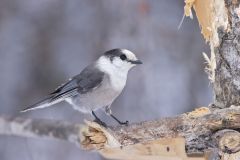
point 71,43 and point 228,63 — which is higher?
point 71,43

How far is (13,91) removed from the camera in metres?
2.71

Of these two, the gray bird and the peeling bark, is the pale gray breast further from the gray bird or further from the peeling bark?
the peeling bark

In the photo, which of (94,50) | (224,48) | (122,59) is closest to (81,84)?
(122,59)

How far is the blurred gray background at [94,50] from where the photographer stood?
271 centimetres

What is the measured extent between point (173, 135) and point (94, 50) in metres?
1.61

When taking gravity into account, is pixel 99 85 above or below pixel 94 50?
below

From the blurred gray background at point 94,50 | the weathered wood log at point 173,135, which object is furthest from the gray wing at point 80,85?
the blurred gray background at point 94,50

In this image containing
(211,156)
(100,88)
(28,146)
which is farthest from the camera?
(28,146)

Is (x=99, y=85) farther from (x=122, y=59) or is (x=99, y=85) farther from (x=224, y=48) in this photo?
(x=224, y=48)

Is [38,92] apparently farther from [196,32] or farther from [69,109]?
[196,32]

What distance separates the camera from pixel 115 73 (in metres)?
1.63

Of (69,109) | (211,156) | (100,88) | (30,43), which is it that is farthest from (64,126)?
(30,43)

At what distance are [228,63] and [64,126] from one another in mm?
586

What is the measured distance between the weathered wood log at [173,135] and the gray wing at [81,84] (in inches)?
13.4
